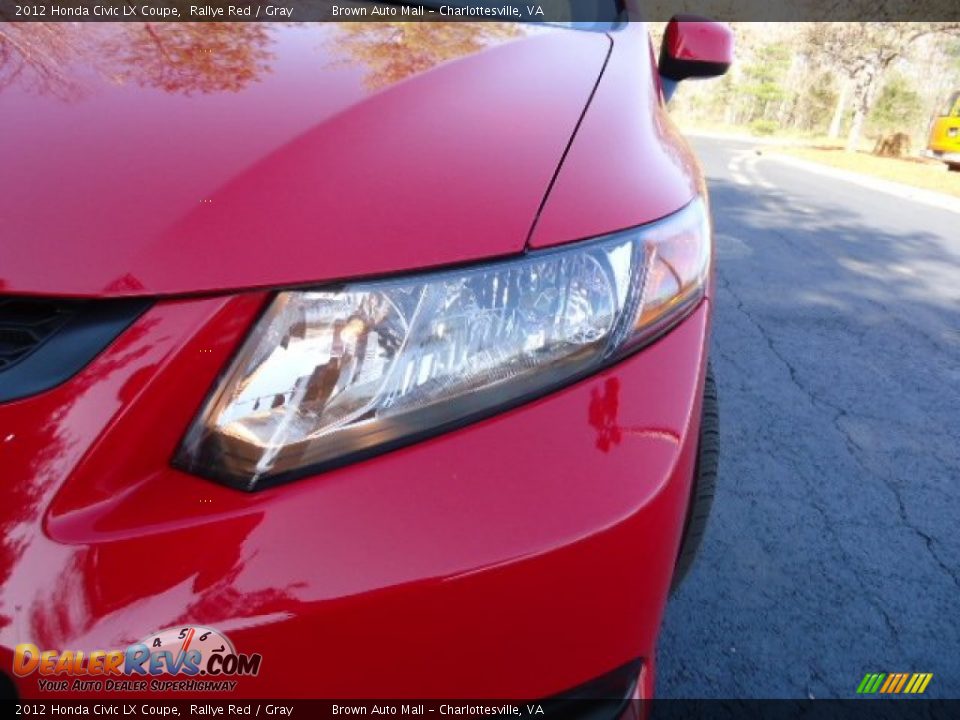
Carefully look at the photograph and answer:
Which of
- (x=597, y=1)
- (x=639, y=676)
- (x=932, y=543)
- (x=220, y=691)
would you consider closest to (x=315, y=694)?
(x=220, y=691)

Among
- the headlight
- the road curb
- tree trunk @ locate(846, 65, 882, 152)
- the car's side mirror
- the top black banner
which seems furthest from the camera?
tree trunk @ locate(846, 65, 882, 152)

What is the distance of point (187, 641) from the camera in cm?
67

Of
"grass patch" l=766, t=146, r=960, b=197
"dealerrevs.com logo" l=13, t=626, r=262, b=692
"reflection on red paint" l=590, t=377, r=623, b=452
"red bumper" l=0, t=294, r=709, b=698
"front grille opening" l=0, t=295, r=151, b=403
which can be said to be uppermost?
"front grille opening" l=0, t=295, r=151, b=403

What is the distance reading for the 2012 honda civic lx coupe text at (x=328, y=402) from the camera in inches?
26.9

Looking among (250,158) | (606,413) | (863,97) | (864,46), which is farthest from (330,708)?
(864,46)

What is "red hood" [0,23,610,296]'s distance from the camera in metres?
0.76

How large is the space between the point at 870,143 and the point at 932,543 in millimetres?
28947

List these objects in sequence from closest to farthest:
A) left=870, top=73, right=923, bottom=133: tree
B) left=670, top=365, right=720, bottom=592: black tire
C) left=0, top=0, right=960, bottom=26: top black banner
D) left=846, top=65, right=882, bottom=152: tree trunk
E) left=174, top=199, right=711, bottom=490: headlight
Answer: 1. left=174, top=199, right=711, bottom=490: headlight
2. left=670, top=365, right=720, bottom=592: black tire
3. left=0, top=0, right=960, bottom=26: top black banner
4. left=846, top=65, right=882, bottom=152: tree trunk
5. left=870, top=73, right=923, bottom=133: tree

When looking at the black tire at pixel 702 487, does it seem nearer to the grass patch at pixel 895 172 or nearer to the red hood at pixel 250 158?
the red hood at pixel 250 158

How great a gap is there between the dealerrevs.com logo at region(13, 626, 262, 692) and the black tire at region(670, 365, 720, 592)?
657 mm

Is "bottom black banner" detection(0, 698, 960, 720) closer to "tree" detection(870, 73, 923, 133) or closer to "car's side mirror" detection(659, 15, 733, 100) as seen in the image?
"car's side mirror" detection(659, 15, 733, 100)

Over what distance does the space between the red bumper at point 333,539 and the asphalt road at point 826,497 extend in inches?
35.2

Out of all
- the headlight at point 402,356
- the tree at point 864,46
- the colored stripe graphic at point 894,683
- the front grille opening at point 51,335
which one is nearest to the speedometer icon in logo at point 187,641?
the headlight at point 402,356

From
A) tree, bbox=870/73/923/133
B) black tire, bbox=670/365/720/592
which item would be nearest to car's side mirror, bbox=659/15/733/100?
black tire, bbox=670/365/720/592
